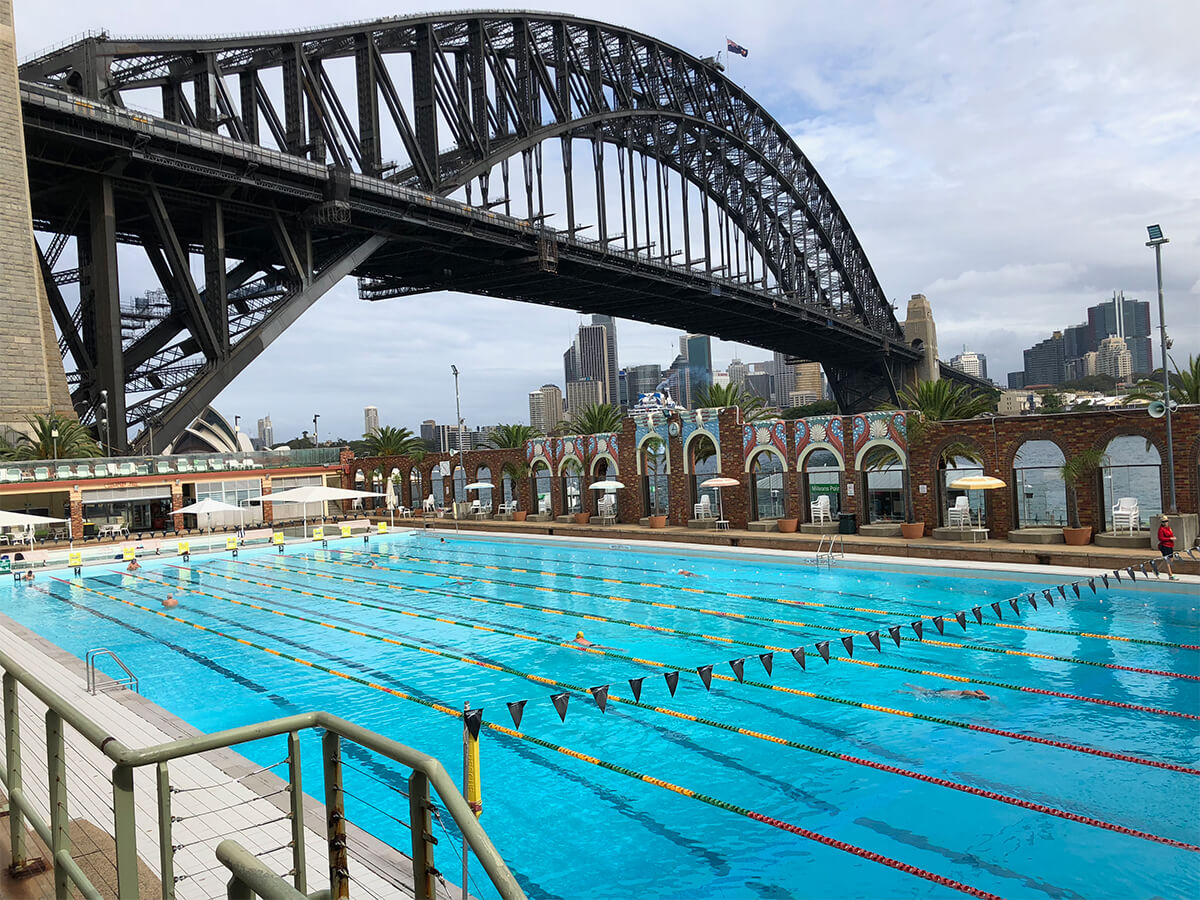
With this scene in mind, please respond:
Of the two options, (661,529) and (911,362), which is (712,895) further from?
(911,362)

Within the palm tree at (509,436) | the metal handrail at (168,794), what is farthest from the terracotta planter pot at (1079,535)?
the palm tree at (509,436)

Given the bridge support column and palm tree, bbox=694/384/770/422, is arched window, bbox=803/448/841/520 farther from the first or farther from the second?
the bridge support column

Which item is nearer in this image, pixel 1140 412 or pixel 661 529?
pixel 1140 412

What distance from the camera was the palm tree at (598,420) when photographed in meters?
40.9

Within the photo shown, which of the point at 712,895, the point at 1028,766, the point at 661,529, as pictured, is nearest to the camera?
the point at 712,895

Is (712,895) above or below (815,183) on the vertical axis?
below

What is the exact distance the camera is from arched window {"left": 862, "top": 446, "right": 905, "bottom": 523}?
26328mm

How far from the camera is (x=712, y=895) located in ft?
22.3

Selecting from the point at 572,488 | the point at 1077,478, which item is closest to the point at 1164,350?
the point at 1077,478

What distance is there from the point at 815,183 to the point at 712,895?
305ft

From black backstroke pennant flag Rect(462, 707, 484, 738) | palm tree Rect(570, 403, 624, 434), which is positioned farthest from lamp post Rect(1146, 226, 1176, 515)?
palm tree Rect(570, 403, 624, 434)

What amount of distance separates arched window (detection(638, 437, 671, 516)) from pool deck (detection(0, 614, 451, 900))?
77.7ft

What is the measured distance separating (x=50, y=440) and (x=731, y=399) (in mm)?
28054

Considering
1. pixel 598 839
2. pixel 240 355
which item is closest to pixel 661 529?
pixel 240 355
